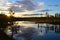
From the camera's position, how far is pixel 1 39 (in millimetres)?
22734

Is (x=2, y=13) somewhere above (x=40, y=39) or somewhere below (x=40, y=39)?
above

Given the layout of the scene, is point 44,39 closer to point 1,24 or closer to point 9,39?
point 9,39

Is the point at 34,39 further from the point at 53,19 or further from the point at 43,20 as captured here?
the point at 43,20

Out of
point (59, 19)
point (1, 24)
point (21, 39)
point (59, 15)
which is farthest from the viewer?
point (59, 19)

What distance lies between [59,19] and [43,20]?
1281cm

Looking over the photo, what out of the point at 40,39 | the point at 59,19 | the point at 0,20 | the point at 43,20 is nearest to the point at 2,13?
the point at 0,20

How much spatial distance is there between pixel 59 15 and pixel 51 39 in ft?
142

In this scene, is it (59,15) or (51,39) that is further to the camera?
(59,15)

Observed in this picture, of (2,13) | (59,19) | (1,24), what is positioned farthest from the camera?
(59,19)

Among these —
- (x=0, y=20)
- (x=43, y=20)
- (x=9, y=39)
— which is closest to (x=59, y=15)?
(x=43, y=20)

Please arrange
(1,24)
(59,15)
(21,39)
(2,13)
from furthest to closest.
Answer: (59,15) → (2,13) → (1,24) → (21,39)

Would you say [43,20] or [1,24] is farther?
[43,20]

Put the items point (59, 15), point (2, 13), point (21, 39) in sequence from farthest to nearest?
point (59, 15), point (2, 13), point (21, 39)

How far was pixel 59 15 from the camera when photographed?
6938 cm
